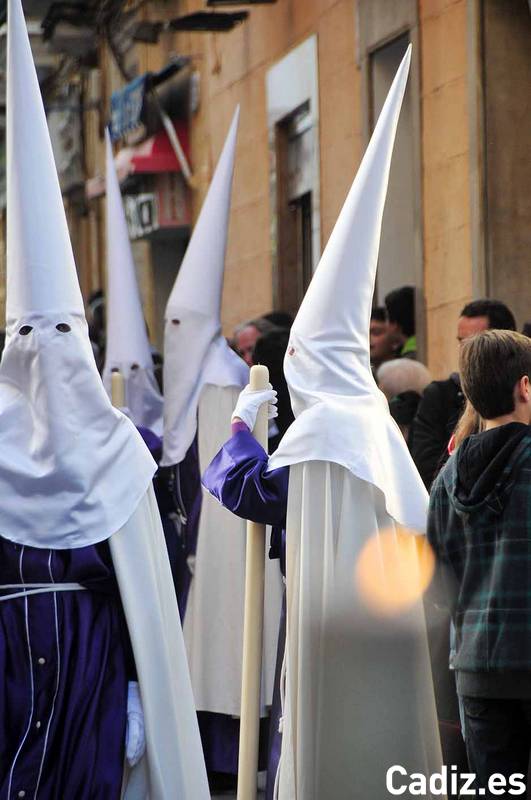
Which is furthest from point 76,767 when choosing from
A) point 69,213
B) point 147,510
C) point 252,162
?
point 69,213

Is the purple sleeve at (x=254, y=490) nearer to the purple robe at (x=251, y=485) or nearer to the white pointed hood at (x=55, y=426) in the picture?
the purple robe at (x=251, y=485)

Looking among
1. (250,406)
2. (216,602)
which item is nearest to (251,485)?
(250,406)

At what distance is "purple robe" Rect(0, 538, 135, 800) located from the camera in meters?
5.28

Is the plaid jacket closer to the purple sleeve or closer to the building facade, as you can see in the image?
the purple sleeve

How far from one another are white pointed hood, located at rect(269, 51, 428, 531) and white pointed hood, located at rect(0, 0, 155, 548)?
2.04 feet

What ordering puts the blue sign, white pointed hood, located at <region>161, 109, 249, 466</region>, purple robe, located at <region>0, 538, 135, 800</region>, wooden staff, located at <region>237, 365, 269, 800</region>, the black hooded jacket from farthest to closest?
the blue sign
white pointed hood, located at <region>161, 109, 249, 466</region>
wooden staff, located at <region>237, 365, 269, 800</region>
purple robe, located at <region>0, 538, 135, 800</region>
the black hooded jacket

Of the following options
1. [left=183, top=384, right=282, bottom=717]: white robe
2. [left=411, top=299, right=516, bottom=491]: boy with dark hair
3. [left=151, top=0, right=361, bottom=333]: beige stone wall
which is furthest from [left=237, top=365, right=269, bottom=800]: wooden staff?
[left=151, top=0, right=361, bottom=333]: beige stone wall

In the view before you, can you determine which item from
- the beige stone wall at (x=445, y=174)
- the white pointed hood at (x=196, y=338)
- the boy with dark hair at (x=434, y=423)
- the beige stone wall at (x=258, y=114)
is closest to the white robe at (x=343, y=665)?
the boy with dark hair at (x=434, y=423)

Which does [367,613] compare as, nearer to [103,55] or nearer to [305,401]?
[305,401]

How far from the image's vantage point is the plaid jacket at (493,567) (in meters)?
5.00

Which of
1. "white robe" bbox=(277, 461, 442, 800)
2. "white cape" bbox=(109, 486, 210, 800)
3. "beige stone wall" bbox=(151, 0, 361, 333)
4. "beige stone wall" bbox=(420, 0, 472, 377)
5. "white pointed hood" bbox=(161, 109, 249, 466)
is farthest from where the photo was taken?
"beige stone wall" bbox=(151, 0, 361, 333)

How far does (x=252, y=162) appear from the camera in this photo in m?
16.9

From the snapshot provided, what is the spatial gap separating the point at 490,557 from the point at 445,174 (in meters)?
6.94

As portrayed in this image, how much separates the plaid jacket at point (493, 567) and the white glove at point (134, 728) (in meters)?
0.95
